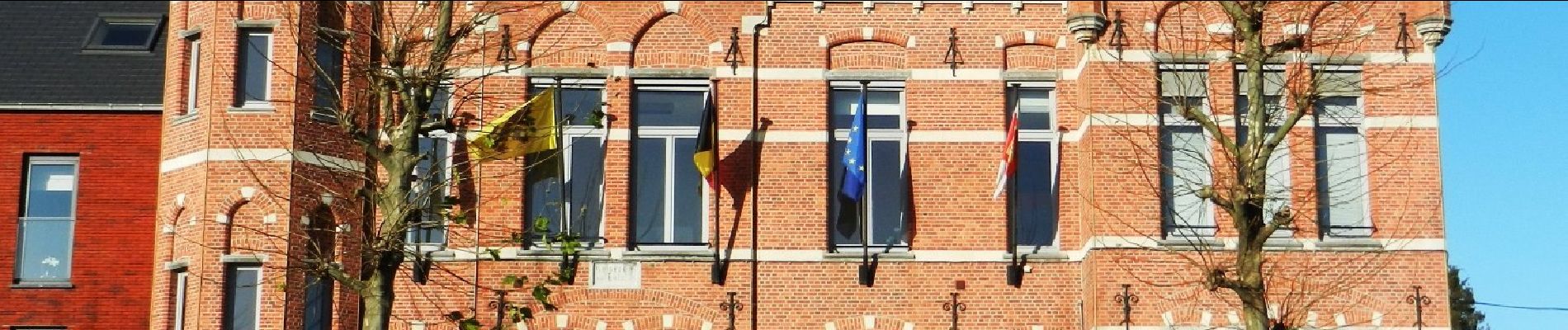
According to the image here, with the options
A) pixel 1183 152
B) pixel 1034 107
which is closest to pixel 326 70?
pixel 1034 107

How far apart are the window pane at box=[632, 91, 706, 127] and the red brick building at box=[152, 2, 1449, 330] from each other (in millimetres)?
26

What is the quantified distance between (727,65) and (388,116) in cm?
479

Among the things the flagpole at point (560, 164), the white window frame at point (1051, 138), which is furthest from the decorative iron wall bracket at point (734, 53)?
the white window frame at point (1051, 138)

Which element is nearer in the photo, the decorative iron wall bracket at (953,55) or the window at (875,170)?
the window at (875,170)

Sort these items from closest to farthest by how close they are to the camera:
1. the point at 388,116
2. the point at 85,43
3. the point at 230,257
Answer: the point at 388,116
the point at 230,257
the point at 85,43

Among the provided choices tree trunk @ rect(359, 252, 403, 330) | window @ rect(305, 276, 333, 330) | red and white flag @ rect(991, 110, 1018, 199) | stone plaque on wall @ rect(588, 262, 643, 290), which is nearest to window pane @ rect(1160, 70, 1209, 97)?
red and white flag @ rect(991, 110, 1018, 199)

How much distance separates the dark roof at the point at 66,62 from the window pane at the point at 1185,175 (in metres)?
11.2

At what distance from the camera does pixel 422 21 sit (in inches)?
918

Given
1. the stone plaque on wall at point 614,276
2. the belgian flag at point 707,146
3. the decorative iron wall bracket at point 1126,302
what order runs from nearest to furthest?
the decorative iron wall bracket at point 1126,302, the belgian flag at point 707,146, the stone plaque on wall at point 614,276

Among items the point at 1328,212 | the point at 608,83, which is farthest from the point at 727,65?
the point at 1328,212

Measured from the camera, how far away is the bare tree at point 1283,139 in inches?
913

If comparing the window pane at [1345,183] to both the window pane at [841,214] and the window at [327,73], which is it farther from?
the window at [327,73]

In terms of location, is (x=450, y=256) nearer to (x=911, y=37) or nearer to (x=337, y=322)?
(x=337, y=322)

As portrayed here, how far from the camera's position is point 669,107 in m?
24.3
